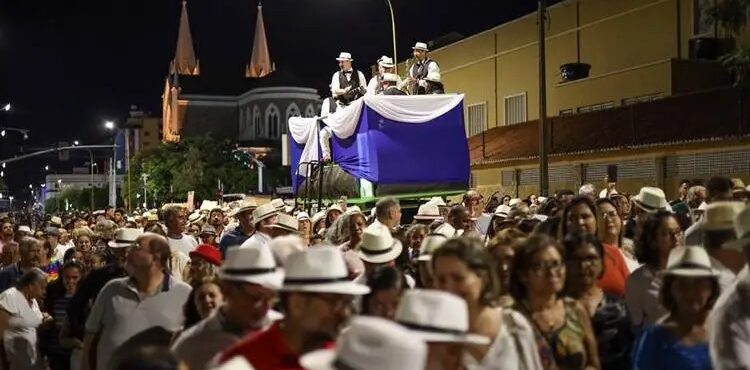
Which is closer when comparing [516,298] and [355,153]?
[516,298]

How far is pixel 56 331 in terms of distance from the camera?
8617 mm

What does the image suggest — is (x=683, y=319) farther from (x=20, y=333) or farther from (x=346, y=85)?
(x=346, y=85)

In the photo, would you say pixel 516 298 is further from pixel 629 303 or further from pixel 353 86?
pixel 353 86

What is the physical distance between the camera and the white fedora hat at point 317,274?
3773 mm

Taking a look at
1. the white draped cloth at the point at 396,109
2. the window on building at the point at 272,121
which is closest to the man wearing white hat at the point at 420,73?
the white draped cloth at the point at 396,109

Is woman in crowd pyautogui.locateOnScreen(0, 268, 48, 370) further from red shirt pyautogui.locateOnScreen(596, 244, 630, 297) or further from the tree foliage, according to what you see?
the tree foliage

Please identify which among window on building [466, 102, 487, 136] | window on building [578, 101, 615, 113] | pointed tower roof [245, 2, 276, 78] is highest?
pointed tower roof [245, 2, 276, 78]

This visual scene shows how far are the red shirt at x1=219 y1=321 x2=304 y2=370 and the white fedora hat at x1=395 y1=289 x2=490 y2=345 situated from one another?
545 mm

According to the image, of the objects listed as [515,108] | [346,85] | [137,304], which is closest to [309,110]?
[515,108]

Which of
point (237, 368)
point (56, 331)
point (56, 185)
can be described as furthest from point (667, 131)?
point (56, 185)

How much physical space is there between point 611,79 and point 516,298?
93.9 feet

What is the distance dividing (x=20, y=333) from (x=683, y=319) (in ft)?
19.4

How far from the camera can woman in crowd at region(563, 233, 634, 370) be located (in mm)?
5625

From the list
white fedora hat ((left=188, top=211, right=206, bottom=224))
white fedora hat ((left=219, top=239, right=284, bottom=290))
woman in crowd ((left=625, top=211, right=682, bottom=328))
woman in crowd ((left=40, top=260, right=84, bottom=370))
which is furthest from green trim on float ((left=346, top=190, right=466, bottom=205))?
white fedora hat ((left=219, top=239, right=284, bottom=290))
